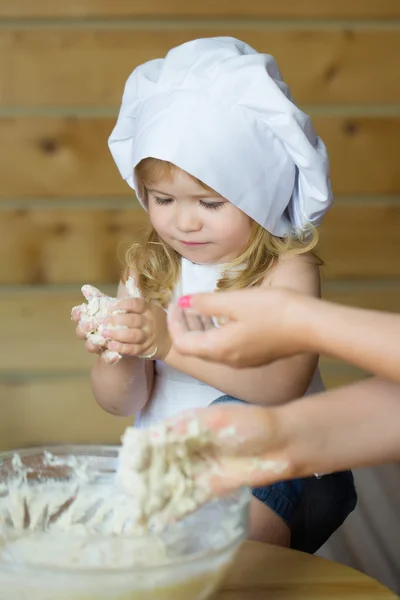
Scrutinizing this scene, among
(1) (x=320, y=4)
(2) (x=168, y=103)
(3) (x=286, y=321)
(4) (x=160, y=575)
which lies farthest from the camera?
(1) (x=320, y=4)

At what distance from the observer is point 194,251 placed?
140 cm

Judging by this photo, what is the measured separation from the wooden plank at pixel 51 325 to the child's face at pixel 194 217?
1.10 metres


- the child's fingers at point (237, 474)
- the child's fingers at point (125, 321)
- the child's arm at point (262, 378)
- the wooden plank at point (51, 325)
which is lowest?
the wooden plank at point (51, 325)

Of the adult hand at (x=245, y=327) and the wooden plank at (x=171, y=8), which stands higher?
the adult hand at (x=245, y=327)

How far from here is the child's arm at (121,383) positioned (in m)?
1.39

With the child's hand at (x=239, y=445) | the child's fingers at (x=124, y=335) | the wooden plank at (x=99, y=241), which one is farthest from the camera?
the wooden plank at (x=99, y=241)

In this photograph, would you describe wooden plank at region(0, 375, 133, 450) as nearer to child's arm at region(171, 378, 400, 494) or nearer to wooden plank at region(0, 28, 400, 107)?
wooden plank at region(0, 28, 400, 107)

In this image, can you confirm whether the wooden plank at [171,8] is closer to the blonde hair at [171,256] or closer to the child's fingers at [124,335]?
the blonde hair at [171,256]

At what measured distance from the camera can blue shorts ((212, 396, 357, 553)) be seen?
1.29 metres

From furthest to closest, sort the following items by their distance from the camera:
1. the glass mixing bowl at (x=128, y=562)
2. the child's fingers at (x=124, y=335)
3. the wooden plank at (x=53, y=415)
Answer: the wooden plank at (x=53, y=415)
the child's fingers at (x=124, y=335)
the glass mixing bowl at (x=128, y=562)

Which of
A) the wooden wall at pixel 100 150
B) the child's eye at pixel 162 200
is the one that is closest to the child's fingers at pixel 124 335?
the child's eye at pixel 162 200

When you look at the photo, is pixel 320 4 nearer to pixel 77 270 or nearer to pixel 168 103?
pixel 77 270

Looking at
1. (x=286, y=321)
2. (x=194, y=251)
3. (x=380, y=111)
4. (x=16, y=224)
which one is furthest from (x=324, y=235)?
(x=286, y=321)

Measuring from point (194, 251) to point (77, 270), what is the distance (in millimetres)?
1089
